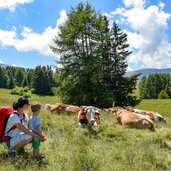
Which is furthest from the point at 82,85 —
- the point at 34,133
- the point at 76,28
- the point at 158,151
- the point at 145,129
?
the point at 34,133

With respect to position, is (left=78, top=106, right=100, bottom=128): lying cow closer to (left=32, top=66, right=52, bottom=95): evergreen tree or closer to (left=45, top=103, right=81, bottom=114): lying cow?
(left=45, top=103, right=81, bottom=114): lying cow

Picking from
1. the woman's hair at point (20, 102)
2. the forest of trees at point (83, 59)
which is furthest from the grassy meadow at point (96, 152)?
the forest of trees at point (83, 59)

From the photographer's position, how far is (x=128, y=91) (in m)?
38.3

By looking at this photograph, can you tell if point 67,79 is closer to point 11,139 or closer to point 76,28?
point 76,28

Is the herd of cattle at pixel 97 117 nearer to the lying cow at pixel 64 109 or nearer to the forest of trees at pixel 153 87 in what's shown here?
the lying cow at pixel 64 109

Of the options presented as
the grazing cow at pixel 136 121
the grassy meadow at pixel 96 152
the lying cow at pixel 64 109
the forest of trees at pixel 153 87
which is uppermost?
the forest of trees at pixel 153 87

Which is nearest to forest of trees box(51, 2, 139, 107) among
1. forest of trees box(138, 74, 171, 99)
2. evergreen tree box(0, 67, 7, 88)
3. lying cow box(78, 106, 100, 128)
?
lying cow box(78, 106, 100, 128)

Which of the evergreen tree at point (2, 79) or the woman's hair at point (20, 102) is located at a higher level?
the evergreen tree at point (2, 79)

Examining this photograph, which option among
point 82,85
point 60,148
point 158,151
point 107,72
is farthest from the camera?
point 107,72

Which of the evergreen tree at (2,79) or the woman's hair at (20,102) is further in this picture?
the evergreen tree at (2,79)

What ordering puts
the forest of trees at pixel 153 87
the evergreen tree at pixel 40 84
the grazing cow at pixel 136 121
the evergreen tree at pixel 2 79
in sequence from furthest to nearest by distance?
the evergreen tree at pixel 2 79
the evergreen tree at pixel 40 84
the forest of trees at pixel 153 87
the grazing cow at pixel 136 121

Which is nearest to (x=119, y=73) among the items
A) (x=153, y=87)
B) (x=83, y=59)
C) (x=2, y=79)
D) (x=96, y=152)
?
(x=83, y=59)

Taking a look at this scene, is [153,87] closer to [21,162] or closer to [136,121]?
[136,121]

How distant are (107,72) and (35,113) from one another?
99.7 feet
